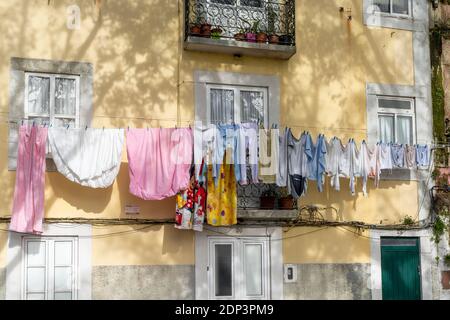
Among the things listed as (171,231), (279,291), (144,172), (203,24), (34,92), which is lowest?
(279,291)

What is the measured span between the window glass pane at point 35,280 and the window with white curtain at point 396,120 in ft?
21.6

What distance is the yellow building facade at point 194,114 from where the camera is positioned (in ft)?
39.8

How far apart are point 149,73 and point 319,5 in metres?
3.54

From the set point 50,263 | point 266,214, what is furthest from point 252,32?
point 50,263

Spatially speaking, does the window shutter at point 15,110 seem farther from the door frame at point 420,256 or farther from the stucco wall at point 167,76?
the door frame at point 420,256

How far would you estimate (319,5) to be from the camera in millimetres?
13969

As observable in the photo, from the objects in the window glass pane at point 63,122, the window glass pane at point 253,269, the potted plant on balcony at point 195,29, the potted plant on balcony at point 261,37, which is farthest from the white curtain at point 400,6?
the window glass pane at point 63,122

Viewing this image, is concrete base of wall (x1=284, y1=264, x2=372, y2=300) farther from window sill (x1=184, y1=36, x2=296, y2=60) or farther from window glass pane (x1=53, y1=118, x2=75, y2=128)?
window glass pane (x1=53, y1=118, x2=75, y2=128)

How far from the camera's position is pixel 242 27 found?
1340 cm

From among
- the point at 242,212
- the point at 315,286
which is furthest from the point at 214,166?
the point at 315,286

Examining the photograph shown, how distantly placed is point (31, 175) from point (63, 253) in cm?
138

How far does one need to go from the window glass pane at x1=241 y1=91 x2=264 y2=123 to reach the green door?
3253 mm

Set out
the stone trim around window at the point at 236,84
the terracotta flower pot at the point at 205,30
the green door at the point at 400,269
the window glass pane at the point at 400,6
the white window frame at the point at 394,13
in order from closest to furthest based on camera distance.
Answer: the terracotta flower pot at the point at 205,30 < the stone trim around window at the point at 236,84 < the green door at the point at 400,269 < the white window frame at the point at 394,13 < the window glass pane at the point at 400,6

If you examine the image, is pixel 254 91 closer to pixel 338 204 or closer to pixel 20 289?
pixel 338 204
